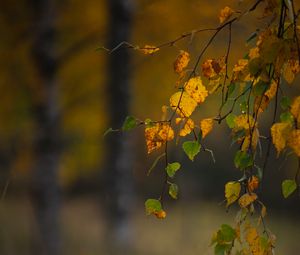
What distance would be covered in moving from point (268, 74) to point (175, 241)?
1330 cm

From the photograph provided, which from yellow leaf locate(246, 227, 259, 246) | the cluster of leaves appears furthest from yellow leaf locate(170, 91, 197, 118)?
yellow leaf locate(246, 227, 259, 246)

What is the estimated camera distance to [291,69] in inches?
75.7

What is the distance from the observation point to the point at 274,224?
1788 centimetres

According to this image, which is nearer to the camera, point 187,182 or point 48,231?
point 48,231

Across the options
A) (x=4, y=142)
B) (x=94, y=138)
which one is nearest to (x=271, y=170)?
(x=94, y=138)

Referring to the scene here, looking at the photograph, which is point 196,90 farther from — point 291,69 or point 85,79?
point 85,79

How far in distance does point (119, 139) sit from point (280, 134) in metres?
7.43

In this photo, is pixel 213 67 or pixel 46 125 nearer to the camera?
pixel 213 67

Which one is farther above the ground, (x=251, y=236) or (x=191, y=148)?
(x=191, y=148)

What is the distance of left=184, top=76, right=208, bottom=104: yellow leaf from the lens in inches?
77.2

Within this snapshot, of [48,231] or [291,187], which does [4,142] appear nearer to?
[48,231]

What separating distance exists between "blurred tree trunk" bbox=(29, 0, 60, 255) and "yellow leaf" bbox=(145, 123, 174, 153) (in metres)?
6.88

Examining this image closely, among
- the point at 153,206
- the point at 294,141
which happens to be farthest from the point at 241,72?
the point at 153,206

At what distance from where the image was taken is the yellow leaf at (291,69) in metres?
1.89
